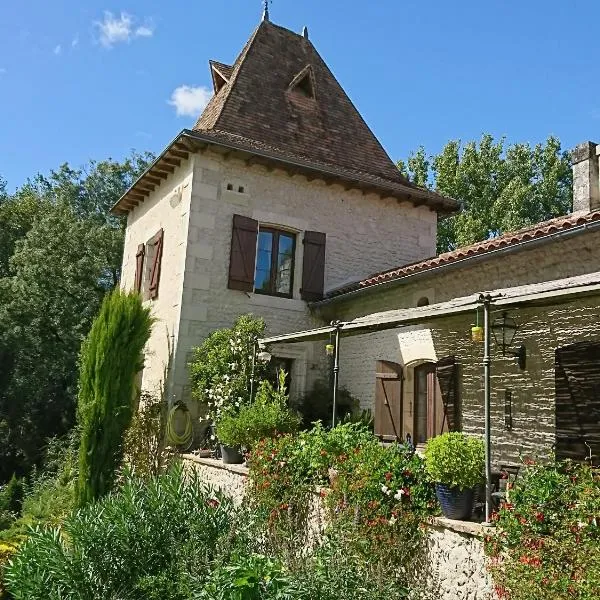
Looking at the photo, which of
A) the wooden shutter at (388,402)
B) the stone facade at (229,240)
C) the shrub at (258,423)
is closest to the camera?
the shrub at (258,423)

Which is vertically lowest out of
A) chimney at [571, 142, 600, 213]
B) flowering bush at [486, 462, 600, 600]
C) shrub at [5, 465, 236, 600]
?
shrub at [5, 465, 236, 600]

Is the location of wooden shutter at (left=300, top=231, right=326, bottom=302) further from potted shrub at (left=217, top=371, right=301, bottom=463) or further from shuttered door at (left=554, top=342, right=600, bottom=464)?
shuttered door at (left=554, top=342, right=600, bottom=464)

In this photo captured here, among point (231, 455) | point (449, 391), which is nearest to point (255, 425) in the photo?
point (231, 455)

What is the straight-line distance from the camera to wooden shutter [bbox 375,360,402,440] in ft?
29.6

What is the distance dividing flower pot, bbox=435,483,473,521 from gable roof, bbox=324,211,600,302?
3.36 m

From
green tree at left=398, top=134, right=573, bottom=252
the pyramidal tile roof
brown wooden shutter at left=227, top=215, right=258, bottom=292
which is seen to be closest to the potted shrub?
brown wooden shutter at left=227, top=215, right=258, bottom=292

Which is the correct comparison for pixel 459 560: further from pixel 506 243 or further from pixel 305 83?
pixel 305 83

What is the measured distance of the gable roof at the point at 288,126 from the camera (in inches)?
436

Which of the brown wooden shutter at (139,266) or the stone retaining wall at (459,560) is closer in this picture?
the stone retaining wall at (459,560)

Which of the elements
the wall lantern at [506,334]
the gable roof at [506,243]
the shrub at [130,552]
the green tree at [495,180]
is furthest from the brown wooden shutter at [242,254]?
the green tree at [495,180]

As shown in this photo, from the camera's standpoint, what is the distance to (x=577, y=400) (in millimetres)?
6473

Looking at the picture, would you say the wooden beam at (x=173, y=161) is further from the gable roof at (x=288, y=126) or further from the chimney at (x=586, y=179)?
the chimney at (x=586, y=179)

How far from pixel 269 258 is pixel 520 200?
12010 millimetres

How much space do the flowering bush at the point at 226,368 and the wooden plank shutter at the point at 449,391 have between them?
2.85 meters
